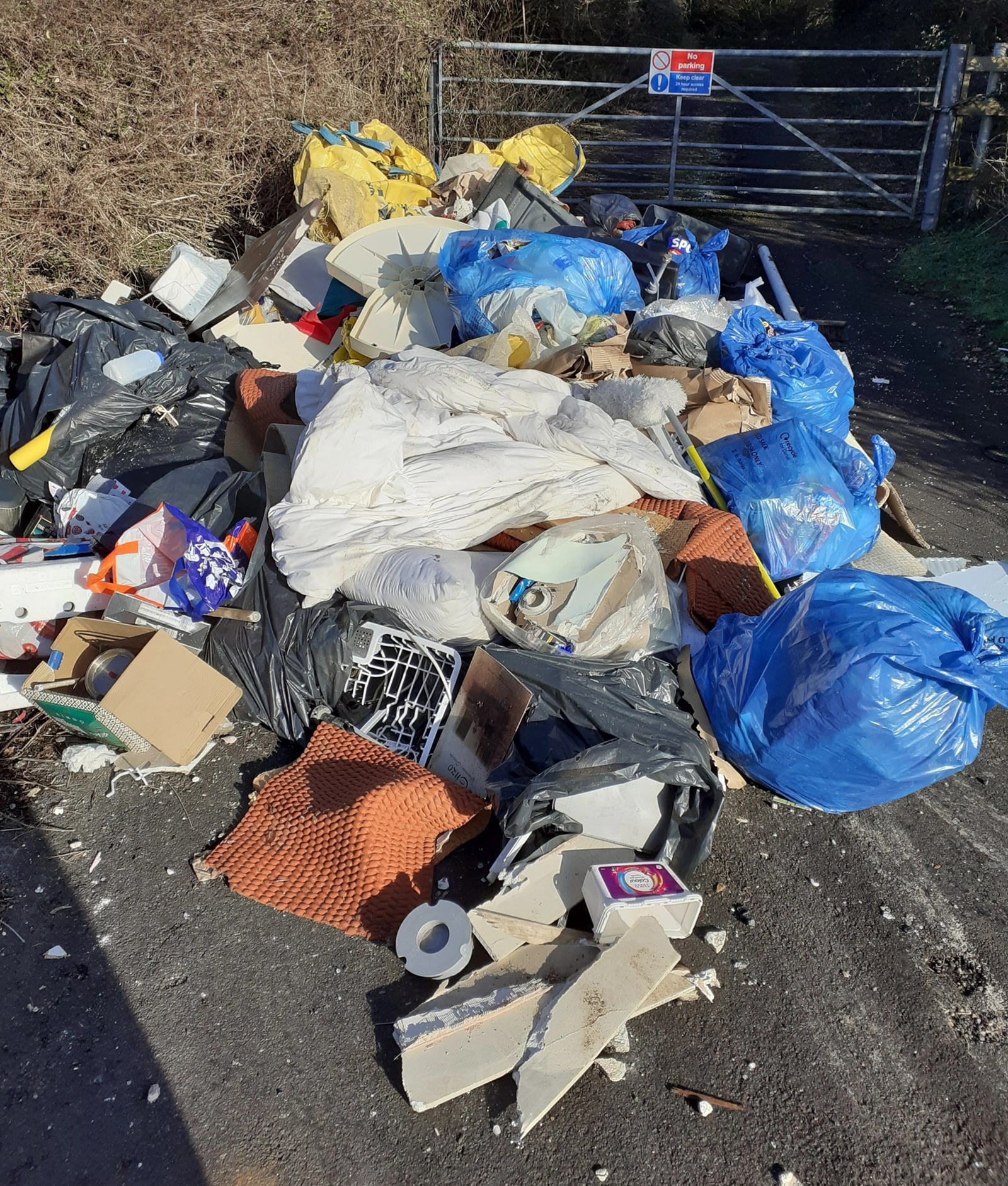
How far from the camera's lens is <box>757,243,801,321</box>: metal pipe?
5.32 m

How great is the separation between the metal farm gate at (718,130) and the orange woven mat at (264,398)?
5.03 meters

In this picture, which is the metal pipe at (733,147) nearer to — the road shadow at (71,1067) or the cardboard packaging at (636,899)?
the cardboard packaging at (636,899)

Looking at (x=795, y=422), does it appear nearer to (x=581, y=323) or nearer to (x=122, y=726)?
(x=581, y=323)

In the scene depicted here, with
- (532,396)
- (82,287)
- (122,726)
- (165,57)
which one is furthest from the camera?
(165,57)

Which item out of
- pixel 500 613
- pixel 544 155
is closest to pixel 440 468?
pixel 500 613

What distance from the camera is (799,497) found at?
310 centimetres

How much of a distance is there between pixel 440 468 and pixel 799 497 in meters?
1.34

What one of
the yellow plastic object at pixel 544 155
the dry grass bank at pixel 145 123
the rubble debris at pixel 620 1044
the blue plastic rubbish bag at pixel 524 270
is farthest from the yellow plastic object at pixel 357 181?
the rubble debris at pixel 620 1044

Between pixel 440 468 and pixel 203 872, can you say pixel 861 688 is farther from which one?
pixel 203 872

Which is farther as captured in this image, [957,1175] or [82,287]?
[82,287]

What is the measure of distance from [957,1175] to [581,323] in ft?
11.4

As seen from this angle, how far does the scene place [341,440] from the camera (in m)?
2.72

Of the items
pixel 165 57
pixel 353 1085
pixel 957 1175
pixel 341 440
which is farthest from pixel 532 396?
pixel 165 57

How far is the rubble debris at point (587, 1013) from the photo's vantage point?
179 centimetres
